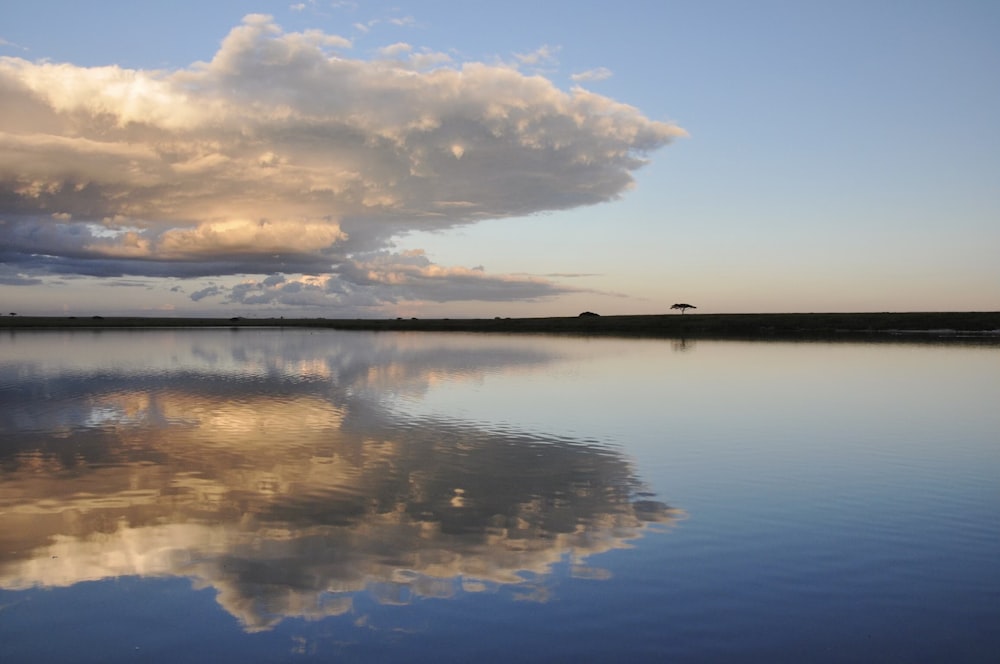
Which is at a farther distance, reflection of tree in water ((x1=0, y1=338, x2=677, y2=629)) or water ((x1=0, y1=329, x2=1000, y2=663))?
reflection of tree in water ((x1=0, y1=338, x2=677, y2=629))

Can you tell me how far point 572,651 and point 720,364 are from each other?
54.4 metres

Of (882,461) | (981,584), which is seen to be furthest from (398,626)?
(882,461)

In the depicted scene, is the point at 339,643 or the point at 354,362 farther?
the point at 354,362

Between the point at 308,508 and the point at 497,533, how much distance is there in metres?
4.99

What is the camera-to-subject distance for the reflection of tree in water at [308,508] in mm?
12656

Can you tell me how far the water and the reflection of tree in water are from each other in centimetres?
9

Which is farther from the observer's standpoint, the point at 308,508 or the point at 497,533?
A: the point at 308,508

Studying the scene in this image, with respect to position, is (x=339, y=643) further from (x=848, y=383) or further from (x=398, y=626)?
(x=848, y=383)

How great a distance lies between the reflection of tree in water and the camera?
1266 centimetres

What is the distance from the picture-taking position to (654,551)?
45.9ft

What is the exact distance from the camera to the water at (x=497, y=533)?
34.2ft

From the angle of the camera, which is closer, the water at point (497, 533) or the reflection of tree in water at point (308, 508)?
the water at point (497, 533)

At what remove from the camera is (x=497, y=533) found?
1508 centimetres

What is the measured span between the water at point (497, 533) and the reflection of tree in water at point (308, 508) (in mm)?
93
